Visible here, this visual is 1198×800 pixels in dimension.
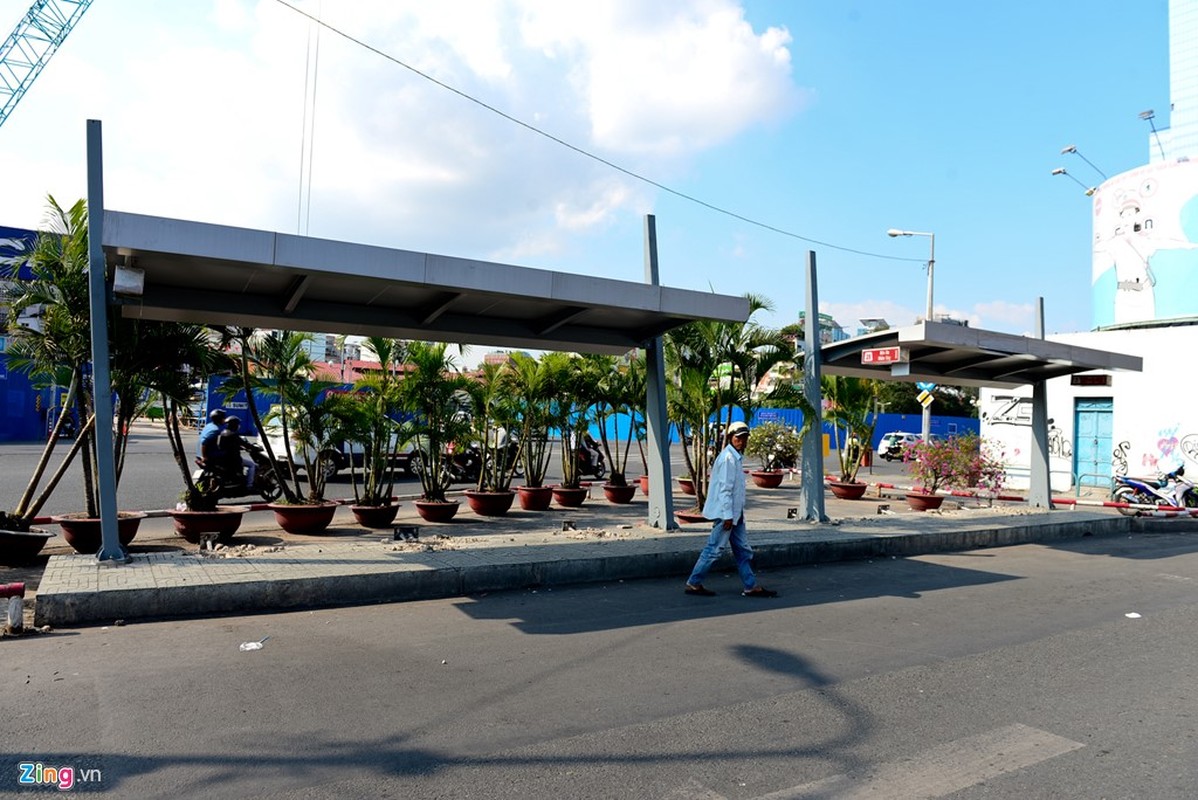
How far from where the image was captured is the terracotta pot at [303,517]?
11.3 m

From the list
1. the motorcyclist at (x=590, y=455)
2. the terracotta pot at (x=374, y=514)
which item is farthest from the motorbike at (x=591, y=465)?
the terracotta pot at (x=374, y=514)

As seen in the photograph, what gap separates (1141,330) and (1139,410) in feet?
8.42

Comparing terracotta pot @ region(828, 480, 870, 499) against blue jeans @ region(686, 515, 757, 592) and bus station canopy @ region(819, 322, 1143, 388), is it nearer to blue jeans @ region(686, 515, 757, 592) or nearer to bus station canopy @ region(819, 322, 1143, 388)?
bus station canopy @ region(819, 322, 1143, 388)

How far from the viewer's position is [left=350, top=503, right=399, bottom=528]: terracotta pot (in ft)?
40.1

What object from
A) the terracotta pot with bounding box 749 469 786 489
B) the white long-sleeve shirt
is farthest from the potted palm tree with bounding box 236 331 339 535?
the terracotta pot with bounding box 749 469 786 489

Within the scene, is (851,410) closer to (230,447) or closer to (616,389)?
(616,389)

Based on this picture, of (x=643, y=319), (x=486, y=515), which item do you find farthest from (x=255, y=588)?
(x=486, y=515)

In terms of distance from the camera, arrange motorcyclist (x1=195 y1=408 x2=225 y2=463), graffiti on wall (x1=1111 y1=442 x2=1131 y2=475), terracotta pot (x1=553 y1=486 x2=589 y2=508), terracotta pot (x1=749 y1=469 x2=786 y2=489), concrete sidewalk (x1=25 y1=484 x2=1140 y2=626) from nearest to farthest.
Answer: concrete sidewalk (x1=25 y1=484 x2=1140 y2=626), motorcyclist (x1=195 y1=408 x2=225 y2=463), terracotta pot (x1=553 y1=486 x2=589 y2=508), terracotta pot (x1=749 y1=469 x2=786 y2=489), graffiti on wall (x1=1111 y1=442 x2=1131 y2=475)

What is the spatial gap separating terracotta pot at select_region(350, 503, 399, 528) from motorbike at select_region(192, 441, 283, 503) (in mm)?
1186

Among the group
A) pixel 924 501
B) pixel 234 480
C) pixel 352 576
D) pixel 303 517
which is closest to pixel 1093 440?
pixel 924 501

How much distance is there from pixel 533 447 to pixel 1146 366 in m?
17.8

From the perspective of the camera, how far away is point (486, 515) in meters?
14.3

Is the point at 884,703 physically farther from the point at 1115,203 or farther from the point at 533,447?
the point at 1115,203

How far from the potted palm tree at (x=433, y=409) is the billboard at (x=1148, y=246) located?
24937 millimetres
